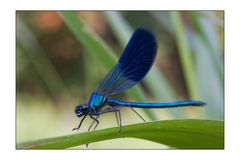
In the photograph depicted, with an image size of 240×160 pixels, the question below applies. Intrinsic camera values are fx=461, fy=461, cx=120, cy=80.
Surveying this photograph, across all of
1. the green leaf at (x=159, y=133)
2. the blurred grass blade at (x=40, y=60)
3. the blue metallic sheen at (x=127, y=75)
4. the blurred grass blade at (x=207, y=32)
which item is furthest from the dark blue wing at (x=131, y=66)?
the blurred grass blade at (x=40, y=60)

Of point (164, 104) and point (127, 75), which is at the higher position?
point (127, 75)

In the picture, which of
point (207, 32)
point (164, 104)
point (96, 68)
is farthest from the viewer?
point (96, 68)

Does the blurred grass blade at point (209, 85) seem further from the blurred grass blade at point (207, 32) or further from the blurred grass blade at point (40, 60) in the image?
the blurred grass blade at point (40, 60)

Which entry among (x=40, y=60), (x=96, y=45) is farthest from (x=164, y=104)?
(x=40, y=60)

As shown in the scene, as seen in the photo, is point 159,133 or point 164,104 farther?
point 164,104

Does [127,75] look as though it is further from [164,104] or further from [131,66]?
[164,104]

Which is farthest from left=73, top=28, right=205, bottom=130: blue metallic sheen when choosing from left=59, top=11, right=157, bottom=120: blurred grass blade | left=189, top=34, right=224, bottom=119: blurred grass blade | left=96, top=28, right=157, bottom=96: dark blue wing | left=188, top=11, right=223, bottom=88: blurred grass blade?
left=189, top=34, right=224, bottom=119: blurred grass blade

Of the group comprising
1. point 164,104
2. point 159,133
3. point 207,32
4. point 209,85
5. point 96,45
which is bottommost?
point 159,133
